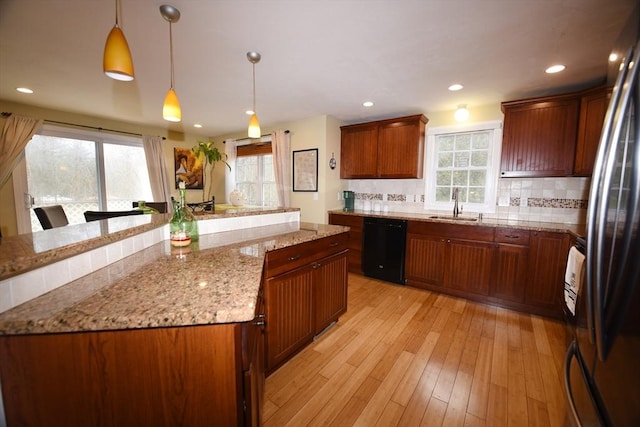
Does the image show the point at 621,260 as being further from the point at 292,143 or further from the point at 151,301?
the point at 292,143

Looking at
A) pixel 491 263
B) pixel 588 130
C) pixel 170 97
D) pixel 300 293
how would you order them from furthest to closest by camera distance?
1. pixel 491 263
2. pixel 588 130
3. pixel 300 293
4. pixel 170 97

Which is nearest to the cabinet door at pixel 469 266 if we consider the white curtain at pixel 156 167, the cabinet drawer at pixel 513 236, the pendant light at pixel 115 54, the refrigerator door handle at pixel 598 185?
the cabinet drawer at pixel 513 236

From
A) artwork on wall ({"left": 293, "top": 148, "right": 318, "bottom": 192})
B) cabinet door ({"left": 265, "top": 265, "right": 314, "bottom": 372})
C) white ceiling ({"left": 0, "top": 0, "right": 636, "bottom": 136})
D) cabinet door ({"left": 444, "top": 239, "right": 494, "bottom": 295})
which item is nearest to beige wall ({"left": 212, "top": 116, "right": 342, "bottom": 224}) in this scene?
artwork on wall ({"left": 293, "top": 148, "right": 318, "bottom": 192})

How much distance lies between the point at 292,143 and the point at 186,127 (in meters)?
2.13

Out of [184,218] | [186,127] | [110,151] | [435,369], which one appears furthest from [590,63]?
[110,151]

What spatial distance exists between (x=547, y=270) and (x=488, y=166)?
4.51ft

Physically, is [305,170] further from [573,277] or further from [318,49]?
[573,277]

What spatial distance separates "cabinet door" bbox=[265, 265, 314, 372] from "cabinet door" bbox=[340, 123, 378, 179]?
2.35 metres

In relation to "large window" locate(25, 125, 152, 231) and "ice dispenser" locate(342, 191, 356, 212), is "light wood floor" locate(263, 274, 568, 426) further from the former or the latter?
"large window" locate(25, 125, 152, 231)

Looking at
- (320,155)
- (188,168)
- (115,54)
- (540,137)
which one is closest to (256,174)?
(188,168)

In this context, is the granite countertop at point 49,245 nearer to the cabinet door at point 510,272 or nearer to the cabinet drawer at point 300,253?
the cabinet drawer at point 300,253

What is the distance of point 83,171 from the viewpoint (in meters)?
3.85

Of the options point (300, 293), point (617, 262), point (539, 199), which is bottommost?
point (300, 293)

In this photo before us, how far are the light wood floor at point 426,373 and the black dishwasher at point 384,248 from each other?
768mm
